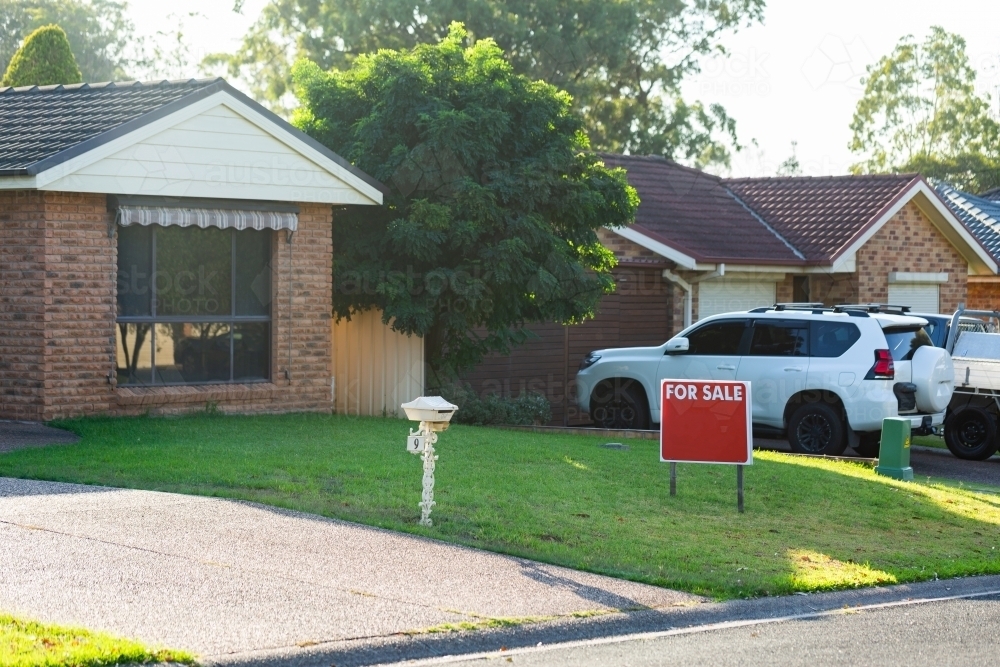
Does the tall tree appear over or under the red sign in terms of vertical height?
over

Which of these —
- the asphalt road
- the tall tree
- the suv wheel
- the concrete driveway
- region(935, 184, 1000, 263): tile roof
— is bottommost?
the asphalt road

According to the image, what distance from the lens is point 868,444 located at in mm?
17234

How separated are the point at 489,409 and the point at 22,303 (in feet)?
21.3

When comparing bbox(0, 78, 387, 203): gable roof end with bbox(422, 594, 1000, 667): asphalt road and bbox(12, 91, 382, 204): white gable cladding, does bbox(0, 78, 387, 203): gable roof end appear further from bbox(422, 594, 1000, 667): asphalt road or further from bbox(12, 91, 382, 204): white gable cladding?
bbox(422, 594, 1000, 667): asphalt road

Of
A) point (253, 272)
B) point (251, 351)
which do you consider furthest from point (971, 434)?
point (253, 272)

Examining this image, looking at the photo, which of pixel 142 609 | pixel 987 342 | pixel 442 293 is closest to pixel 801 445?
pixel 987 342

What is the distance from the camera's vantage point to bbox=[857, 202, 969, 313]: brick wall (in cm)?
2666

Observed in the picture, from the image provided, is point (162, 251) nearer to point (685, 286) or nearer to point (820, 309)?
point (820, 309)

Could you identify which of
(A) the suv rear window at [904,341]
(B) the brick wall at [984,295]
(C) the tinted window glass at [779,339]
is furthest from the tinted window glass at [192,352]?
(B) the brick wall at [984,295]

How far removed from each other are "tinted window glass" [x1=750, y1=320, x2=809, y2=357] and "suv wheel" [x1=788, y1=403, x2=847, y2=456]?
753mm

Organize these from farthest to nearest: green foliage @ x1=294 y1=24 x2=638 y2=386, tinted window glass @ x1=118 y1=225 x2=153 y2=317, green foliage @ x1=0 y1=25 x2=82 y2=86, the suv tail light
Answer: green foliage @ x1=0 y1=25 x2=82 y2=86
green foliage @ x1=294 y1=24 x2=638 y2=386
the suv tail light
tinted window glass @ x1=118 y1=225 x2=153 y2=317

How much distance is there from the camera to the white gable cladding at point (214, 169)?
15.1 metres

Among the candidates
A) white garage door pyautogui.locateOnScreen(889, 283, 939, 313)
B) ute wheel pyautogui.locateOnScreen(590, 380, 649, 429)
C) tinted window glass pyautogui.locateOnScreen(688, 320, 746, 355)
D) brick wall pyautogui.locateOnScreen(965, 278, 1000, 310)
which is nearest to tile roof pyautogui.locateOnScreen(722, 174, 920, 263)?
white garage door pyautogui.locateOnScreen(889, 283, 939, 313)

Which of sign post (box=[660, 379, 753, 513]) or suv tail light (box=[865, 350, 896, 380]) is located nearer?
sign post (box=[660, 379, 753, 513])
